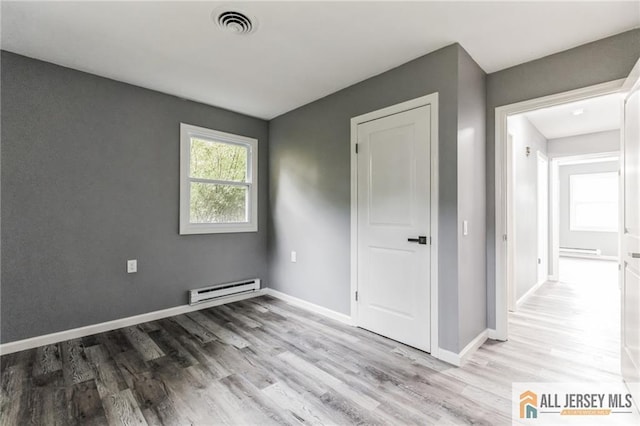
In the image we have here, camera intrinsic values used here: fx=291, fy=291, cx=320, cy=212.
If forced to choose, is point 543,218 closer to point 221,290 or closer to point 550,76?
point 550,76

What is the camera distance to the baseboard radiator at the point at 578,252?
7016mm

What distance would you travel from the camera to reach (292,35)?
2.15m

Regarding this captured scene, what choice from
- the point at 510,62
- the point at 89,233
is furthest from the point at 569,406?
the point at 89,233

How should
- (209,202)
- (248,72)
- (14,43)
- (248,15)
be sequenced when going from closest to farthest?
1. (248,15)
2. (14,43)
3. (248,72)
4. (209,202)

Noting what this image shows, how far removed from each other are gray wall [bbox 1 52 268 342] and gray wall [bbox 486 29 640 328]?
3.07m

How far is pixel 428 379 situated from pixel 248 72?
2928 millimetres

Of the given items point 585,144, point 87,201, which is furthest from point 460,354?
point 585,144

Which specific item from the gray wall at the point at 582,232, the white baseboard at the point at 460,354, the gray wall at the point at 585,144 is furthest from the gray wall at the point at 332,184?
the gray wall at the point at 582,232

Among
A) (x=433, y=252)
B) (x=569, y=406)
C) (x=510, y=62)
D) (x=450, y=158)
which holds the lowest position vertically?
(x=569, y=406)

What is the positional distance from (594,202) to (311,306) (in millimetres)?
7811

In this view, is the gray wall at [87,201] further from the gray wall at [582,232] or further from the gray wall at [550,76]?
the gray wall at [582,232]

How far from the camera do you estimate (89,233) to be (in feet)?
8.96

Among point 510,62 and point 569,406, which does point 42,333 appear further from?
point 510,62

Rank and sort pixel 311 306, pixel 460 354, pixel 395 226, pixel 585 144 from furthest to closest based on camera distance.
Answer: pixel 585 144 → pixel 311 306 → pixel 395 226 → pixel 460 354
